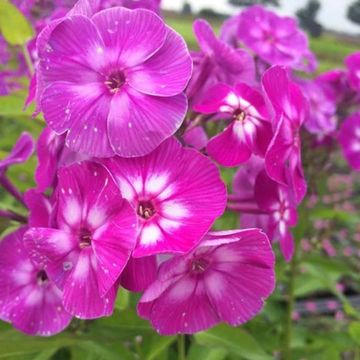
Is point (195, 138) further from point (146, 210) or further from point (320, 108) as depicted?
point (320, 108)

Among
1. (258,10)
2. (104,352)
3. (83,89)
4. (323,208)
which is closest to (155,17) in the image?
(83,89)

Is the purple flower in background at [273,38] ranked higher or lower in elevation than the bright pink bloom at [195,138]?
lower

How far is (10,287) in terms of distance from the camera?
83 cm

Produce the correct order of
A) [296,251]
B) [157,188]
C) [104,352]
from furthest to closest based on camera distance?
[296,251] < [104,352] < [157,188]

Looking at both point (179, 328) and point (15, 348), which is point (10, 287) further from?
point (179, 328)

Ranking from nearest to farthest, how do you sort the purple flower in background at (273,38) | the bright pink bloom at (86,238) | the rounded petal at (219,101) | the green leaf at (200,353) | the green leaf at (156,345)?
the bright pink bloom at (86,238) < the rounded petal at (219,101) < the green leaf at (156,345) < the green leaf at (200,353) < the purple flower in background at (273,38)

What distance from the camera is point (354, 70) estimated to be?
131cm

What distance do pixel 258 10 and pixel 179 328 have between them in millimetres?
838

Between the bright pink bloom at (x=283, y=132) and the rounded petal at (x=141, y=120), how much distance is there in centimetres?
12

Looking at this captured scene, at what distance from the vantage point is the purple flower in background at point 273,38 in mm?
1231

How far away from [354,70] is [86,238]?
2.79 ft

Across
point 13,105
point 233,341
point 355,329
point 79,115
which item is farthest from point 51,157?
point 355,329

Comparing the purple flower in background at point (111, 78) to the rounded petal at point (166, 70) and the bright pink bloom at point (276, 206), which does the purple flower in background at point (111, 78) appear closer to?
the rounded petal at point (166, 70)

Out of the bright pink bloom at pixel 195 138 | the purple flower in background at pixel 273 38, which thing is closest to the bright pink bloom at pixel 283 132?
the bright pink bloom at pixel 195 138
